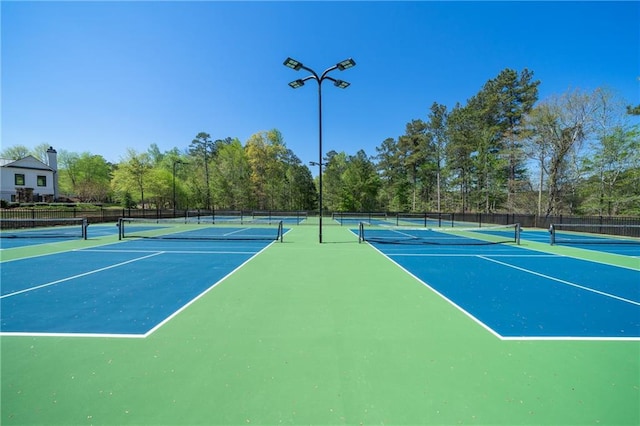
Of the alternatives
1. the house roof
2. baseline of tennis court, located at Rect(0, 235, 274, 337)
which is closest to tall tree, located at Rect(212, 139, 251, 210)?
the house roof

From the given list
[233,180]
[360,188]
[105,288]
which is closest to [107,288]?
[105,288]

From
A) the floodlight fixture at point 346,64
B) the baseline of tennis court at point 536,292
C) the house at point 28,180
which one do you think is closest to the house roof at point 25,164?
the house at point 28,180

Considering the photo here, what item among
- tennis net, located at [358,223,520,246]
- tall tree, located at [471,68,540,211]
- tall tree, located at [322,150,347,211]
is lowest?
tennis net, located at [358,223,520,246]

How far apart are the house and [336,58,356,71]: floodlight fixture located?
52.3m

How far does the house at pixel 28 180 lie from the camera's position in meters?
39.6

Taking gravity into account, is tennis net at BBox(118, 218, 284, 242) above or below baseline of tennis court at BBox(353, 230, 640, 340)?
above

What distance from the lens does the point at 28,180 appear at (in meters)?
42.0

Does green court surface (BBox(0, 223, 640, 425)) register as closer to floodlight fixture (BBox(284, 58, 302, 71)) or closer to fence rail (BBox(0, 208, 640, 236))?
floodlight fixture (BBox(284, 58, 302, 71))

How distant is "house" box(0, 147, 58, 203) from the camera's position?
130 ft

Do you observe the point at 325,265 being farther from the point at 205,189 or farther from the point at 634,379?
the point at 205,189

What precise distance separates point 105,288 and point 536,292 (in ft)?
31.0

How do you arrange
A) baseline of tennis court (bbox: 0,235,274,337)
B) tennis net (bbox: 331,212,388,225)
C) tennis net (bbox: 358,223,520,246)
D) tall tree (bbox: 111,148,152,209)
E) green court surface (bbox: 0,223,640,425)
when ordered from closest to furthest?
green court surface (bbox: 0,223,640,425) < baseline of tennis court (bbox: 0,235,274,337) < tennis net (bbox: 358,223,520,246) < tennis net (bbox: 331,212,388,225) < tall tree (bbox: 111,148,152,209)

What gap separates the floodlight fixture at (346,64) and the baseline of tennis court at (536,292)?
26.3ft

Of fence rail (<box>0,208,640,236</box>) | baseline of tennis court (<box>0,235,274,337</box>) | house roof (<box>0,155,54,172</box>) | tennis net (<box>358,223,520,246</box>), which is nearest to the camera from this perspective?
baseline of tennis court (<box>0,235,274,337</box>)
